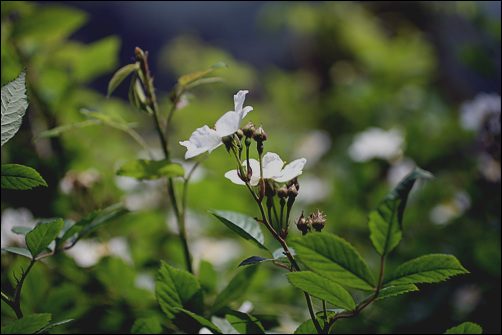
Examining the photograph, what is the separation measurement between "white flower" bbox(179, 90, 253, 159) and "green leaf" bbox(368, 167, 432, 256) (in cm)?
17

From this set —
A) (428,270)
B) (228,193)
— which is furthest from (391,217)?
(228,193)

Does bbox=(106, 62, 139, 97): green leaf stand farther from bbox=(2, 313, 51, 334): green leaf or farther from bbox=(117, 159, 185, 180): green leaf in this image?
bbox=(2, 313, 51, 334): green leaf

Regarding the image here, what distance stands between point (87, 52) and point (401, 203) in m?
0.89

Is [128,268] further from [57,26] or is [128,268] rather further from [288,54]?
[288,54]

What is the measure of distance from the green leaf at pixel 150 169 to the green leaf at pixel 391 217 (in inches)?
10.4

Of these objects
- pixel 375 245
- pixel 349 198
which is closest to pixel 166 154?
pixel 375 245

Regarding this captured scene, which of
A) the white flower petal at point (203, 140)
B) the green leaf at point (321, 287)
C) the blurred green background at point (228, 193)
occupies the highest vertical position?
the white flower petal at point (203, 140)

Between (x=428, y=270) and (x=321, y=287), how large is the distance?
101 mm

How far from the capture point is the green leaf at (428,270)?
364 mm

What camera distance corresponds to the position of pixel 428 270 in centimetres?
37

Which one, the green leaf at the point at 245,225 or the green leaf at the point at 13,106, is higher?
the green leaf at the point at 13,106

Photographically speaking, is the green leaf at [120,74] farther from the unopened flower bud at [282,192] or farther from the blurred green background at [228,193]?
the unopened flower bud at [282,192]

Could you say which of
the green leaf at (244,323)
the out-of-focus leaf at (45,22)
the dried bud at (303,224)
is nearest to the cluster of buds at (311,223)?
the dried bud at (303,224)

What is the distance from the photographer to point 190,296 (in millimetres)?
467
